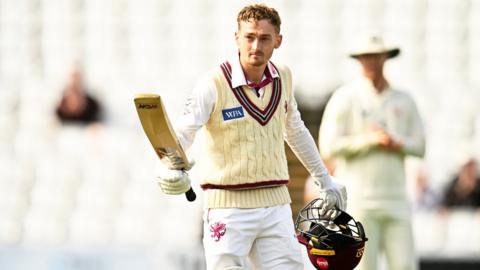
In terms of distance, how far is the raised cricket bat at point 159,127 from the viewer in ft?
15.4

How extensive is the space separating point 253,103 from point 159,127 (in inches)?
17.8

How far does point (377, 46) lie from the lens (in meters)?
7.04

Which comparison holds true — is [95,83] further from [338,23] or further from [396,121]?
[396,121]

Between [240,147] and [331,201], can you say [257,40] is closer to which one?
[240,147]

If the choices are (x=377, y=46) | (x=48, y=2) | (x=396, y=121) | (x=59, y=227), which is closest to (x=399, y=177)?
(x=396, y=121)

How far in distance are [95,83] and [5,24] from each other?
3.79 feet

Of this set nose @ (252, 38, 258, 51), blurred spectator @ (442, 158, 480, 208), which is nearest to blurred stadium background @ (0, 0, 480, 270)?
blurred spectator @ (442, 158, 480, 208)

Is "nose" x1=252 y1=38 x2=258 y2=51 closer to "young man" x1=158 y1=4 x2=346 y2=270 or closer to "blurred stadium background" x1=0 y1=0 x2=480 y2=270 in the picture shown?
"young man" x1=158 y1=4 x2=346 y2=270

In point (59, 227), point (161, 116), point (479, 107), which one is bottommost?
point (59, 227)

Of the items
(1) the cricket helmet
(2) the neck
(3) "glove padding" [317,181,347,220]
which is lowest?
(1) the cricket helmet

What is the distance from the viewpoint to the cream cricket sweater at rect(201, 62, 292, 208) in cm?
500

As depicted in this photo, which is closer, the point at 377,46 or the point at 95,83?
the point at 377,46

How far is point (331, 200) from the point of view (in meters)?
5.40

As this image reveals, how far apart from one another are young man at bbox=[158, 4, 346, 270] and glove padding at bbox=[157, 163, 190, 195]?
0.20 metres
